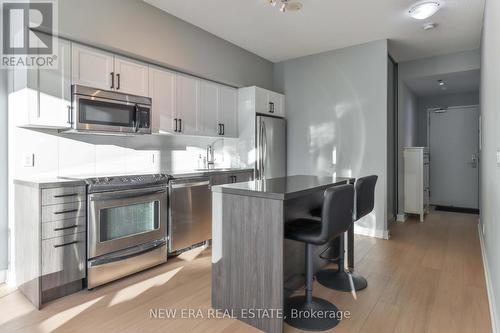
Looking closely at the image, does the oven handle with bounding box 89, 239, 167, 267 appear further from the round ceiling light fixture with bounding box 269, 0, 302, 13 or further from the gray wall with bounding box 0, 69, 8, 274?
the round ceiling light fixture with bounding box 269, 0, 302, 13

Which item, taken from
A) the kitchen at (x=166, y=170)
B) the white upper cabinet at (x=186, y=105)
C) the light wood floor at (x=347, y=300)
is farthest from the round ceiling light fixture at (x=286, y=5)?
the light wood floor at (x=347, y=300)

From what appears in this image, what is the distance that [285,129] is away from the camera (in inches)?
203

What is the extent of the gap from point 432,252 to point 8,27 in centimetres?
491

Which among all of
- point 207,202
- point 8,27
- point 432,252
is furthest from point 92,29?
point 432,252

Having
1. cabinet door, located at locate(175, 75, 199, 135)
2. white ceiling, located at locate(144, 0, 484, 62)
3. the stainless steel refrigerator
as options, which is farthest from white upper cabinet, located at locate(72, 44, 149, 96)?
the stainless steel refrigerator

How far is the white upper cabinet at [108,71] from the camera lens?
110 inches

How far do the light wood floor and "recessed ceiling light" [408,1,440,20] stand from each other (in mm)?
2688

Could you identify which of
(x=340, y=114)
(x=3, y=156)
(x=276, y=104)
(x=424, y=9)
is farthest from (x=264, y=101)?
(x=3, y=156)

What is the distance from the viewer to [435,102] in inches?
261

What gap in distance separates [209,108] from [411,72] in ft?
11.7

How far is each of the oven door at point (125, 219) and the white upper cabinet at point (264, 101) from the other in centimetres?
202

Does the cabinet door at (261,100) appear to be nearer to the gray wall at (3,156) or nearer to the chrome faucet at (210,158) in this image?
the chrome faucet at (210,158)

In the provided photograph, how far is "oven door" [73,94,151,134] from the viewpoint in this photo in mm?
2736

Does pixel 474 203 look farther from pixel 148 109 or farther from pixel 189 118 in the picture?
pixel 148 109
